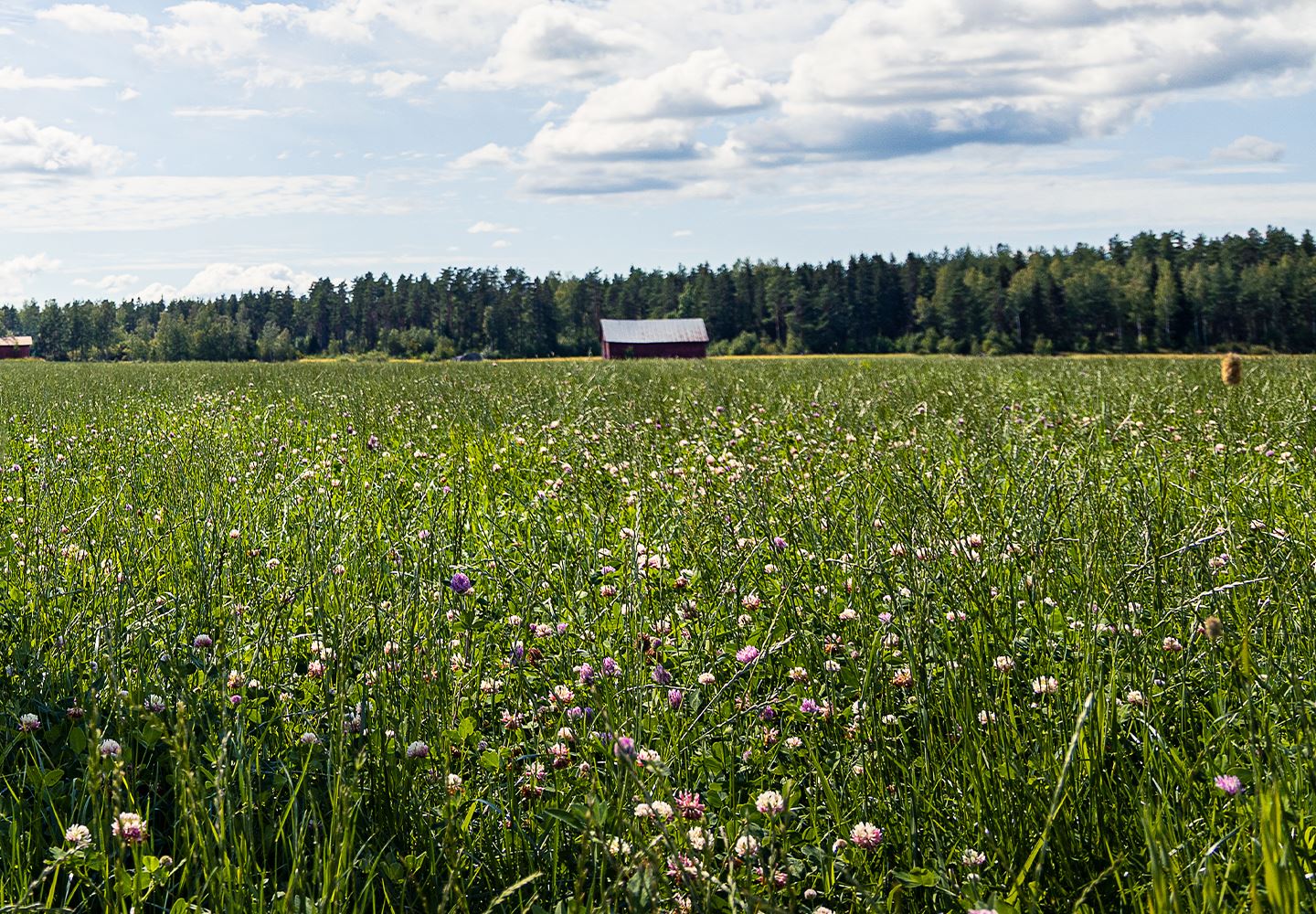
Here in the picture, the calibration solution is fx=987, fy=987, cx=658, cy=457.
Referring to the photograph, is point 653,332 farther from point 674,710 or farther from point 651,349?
point 674,710

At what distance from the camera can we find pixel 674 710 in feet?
7.68

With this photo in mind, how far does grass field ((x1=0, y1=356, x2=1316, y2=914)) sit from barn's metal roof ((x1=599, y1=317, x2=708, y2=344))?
79333 millimetres

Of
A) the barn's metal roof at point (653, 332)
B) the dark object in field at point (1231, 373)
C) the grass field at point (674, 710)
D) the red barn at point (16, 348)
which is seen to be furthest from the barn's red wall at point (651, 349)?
the grass field at point (674, 710)

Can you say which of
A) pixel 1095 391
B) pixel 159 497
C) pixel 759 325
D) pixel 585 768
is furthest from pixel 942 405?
pixel 759 325

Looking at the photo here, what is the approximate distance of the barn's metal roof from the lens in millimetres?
83438

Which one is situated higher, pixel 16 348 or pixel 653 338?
pixel 16 348

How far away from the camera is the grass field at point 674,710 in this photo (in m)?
1.70

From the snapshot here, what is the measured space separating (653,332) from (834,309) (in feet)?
79.1

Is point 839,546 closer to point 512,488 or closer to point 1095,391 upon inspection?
point 512,488

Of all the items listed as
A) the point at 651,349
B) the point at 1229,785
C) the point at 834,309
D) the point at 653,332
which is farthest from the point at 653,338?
the point at 1229,785

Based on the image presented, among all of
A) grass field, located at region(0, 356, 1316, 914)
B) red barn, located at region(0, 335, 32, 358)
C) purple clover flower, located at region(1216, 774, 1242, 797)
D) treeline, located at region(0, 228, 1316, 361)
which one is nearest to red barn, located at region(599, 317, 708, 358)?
treeline, located at region(0, 228, 1316, 361)

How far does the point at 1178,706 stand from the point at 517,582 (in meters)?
1.92

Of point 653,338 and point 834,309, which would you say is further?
point 834,309

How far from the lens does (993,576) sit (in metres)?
3.10
